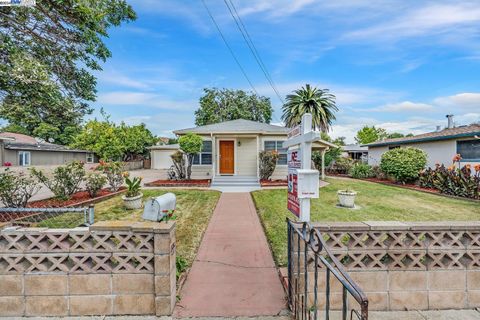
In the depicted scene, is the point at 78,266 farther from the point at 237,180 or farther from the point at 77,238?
the point at 237,180

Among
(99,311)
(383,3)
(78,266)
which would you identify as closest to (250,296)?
(99,311)

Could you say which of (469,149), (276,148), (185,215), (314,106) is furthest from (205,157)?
(314,106)

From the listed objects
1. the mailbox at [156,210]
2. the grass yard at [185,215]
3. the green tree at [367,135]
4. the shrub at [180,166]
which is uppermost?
the green tree at [367,135]

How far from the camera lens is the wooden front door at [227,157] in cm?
1459

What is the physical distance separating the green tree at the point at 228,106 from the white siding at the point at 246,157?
58.6 ft

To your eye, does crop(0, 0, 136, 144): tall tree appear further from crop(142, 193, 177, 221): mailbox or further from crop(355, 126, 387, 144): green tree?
crop(355, 126, 387, 144): green tree

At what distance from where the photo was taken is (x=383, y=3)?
870 centimetres

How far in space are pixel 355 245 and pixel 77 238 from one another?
10.5 feet

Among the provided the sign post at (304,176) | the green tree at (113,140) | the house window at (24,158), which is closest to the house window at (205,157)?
the sign post at (304,176)

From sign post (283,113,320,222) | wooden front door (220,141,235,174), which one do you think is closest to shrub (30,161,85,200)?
wooden front door (220,141,235,174)

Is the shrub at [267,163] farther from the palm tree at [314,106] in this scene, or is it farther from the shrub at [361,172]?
the palm tree at [314,106]

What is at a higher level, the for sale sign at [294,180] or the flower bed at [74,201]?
the for sale sign at [294,180]

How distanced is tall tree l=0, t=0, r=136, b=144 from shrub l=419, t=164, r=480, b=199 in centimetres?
1366

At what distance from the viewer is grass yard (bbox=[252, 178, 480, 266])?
6.20 meters
